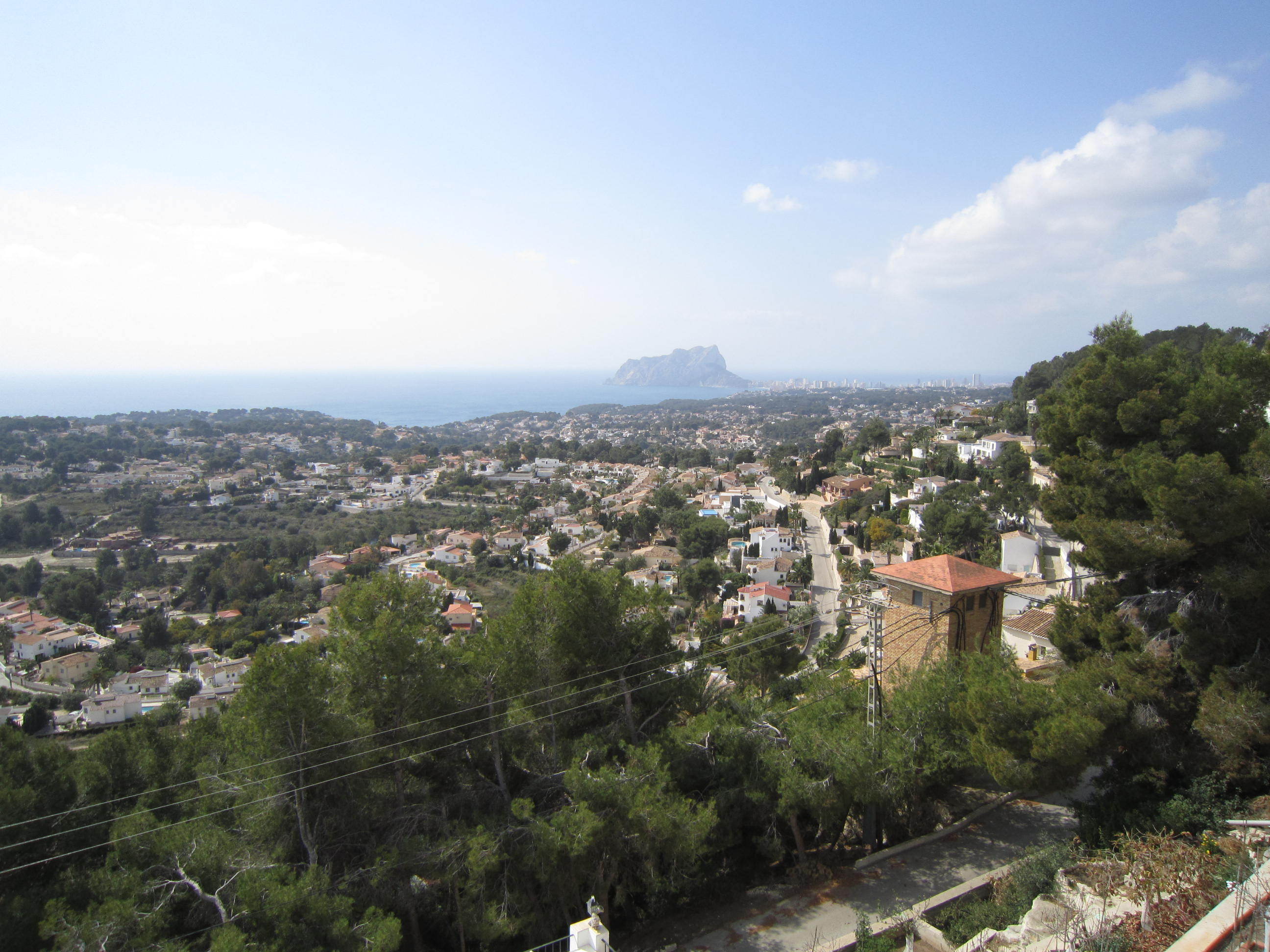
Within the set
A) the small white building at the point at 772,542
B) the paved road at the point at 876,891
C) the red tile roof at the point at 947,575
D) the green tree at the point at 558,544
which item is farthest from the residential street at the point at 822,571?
the green tree at the point at 558,544

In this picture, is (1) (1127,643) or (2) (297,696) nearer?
(2) (297,696)

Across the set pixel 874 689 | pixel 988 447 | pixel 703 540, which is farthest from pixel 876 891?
pixel 988 447

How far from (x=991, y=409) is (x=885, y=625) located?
42.1 meters

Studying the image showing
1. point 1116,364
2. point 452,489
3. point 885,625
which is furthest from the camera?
point 452,489

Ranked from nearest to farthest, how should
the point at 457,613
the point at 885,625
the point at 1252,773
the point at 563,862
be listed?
the point at 1252,773
the point at 563,862
the point at 885,625
the point at 457,613

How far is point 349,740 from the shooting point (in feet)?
16.9

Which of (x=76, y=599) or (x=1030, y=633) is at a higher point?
(x=1030, y=633)

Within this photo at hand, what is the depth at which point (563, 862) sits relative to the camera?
5.11 m

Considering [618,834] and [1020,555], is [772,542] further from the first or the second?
[618,834]

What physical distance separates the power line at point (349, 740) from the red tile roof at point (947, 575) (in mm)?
2681

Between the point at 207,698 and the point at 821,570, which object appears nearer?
the point at 207,698

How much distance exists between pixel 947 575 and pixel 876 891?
315 centimetres

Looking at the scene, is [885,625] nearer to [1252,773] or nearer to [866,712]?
[866,712]

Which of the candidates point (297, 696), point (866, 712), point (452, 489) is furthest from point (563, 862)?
point (452, 489)
